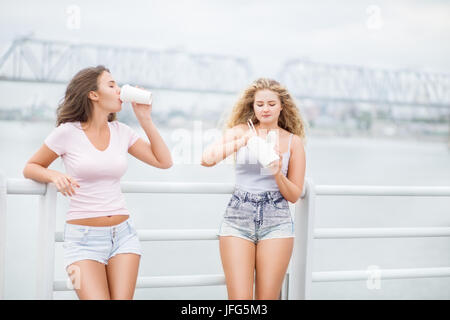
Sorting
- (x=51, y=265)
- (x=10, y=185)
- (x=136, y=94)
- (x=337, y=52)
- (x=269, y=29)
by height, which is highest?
(x=269, y=29)

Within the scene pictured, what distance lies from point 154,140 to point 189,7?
251 ft

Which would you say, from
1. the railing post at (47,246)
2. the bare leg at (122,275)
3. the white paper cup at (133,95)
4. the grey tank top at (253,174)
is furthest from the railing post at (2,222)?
the grey tank top at (253,174)

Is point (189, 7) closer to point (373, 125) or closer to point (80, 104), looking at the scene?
point (373, 125)

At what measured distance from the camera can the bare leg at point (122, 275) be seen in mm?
1668

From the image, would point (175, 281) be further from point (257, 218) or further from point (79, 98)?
point (79, 98)

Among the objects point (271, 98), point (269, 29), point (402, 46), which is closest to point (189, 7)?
point (269, 29)

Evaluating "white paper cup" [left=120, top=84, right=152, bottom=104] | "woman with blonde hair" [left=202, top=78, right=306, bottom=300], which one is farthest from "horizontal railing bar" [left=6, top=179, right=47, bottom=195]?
"woman with blonde hair" [left=202, top=78, right=306, bottom=300]

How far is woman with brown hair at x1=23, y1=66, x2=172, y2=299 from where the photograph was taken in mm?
1655

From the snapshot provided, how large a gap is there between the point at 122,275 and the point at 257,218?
0.49 m

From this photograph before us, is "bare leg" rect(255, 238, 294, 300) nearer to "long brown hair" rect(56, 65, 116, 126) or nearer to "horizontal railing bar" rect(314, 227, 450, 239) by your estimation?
"horizontal railing bar" rect(314, 227, 450, 239)

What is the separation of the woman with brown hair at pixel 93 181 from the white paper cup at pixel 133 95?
5cm

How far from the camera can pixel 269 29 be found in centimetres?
7275

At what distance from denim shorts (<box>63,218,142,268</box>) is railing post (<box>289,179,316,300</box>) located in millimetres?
659

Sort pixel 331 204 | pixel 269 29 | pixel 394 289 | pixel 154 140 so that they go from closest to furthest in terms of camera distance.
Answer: pixel 154 140, pixel 394 289, pixel 331 204, pixel 269 29
